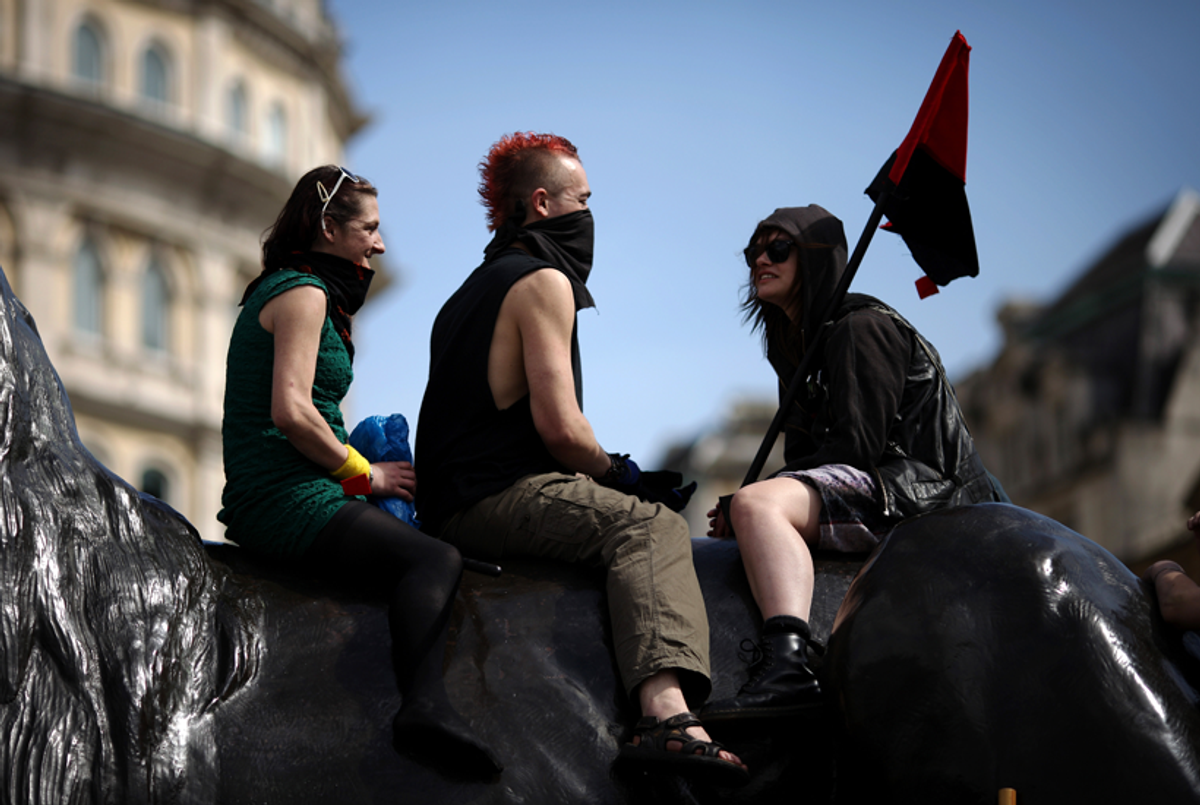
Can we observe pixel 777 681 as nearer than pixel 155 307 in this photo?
Yes

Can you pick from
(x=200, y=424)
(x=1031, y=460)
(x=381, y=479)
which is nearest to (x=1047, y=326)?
(x=1031, y=460)

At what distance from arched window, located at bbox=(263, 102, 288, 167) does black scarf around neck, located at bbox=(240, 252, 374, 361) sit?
111ft

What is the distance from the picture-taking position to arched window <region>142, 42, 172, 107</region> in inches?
1375

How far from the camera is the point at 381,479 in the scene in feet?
14.1

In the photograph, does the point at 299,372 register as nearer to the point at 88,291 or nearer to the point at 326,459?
the point at 326,459

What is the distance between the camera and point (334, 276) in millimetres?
4355

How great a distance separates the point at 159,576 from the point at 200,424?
30589 mm

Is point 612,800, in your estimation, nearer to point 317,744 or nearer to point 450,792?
point 450,792

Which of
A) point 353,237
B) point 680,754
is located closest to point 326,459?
point 353,237

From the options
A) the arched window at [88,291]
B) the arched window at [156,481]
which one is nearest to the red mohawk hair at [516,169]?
the arched window at [156,481]

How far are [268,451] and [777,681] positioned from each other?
56.3 inches

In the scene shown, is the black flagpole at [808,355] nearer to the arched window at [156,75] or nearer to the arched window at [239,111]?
the arched window at [156,75]

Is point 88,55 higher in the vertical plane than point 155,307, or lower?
higher

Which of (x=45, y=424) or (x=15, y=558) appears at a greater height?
(x=45, y=424)
